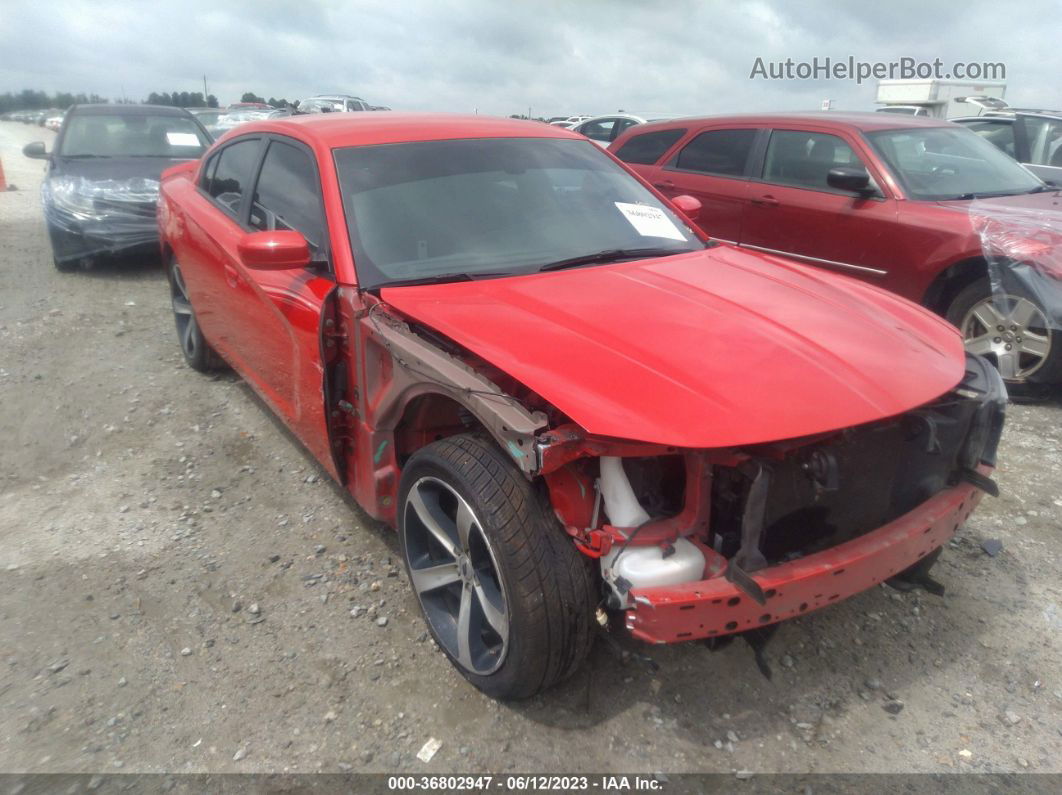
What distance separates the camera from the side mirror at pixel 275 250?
272 centimetres

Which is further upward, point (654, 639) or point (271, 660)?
point (654, 639)

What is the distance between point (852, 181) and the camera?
16.4ft

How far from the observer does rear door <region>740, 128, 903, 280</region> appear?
196 inches

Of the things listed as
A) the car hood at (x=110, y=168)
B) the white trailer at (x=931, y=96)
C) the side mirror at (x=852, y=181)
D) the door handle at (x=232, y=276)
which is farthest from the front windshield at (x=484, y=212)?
the white trailer at (x=931, y=96)

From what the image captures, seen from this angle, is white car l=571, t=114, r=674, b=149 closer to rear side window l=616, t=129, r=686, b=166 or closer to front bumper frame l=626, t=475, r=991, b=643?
rear side window l=616, t=129, r=686, b=166

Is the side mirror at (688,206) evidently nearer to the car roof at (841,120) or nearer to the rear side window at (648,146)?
the car roof at (841,120)

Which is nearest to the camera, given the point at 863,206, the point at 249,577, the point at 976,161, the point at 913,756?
the point at 913,756

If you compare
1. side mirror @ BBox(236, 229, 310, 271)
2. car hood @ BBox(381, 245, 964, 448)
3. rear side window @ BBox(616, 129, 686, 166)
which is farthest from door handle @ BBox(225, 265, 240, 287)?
rear side window @ BBox(616, 129, 686, 166)

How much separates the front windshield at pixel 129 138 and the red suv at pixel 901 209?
5.14 metres

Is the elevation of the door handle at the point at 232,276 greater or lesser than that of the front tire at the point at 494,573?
greater

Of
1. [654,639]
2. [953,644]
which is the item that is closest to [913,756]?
[953,644]

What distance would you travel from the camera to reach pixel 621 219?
3201 mm

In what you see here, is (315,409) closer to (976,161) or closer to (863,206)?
(863,206)

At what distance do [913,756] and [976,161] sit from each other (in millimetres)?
4674
